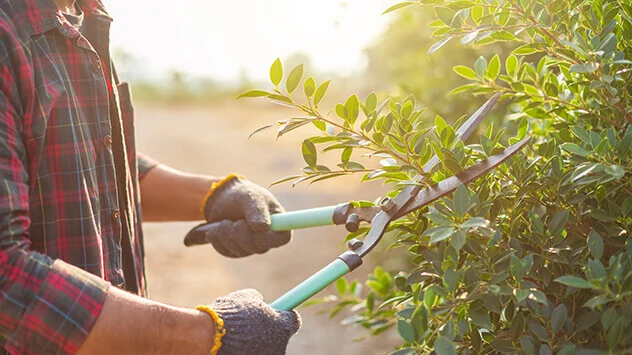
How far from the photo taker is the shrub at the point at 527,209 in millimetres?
1235

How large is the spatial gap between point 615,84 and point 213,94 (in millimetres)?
12181

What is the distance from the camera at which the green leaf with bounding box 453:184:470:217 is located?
123cm

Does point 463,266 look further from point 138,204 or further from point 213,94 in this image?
point 213,94

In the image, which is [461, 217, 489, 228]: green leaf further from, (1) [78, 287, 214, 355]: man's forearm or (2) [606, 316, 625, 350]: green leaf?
(1) [78, 287, 214, 355]: man's forearm

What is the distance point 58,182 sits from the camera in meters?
1.50

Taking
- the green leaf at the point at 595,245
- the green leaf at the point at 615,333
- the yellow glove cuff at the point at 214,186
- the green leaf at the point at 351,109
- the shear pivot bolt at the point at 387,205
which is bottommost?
the yellow glove cuff at the point at 214,186

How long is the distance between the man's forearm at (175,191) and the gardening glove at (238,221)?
0.05 metres

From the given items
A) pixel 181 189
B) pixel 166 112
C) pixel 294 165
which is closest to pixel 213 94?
pixel 166 112

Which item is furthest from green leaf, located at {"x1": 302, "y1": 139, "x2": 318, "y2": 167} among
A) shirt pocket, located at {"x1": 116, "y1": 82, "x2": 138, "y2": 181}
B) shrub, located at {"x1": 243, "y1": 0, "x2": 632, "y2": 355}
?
shirt pocket, located at {"x1": 116, "y1": 82, "x2": 138, "y2": 181}

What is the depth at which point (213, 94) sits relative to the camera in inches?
522

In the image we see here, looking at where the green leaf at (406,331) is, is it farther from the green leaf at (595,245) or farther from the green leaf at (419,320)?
the green leaf at (595,245)

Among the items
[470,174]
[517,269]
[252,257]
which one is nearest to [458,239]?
[517,269]

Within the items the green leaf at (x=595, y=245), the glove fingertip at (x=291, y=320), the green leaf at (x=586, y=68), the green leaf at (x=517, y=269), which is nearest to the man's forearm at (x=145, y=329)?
the glove fingertip at (x=291, y=320)

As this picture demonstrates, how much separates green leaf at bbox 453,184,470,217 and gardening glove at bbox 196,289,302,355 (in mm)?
503
